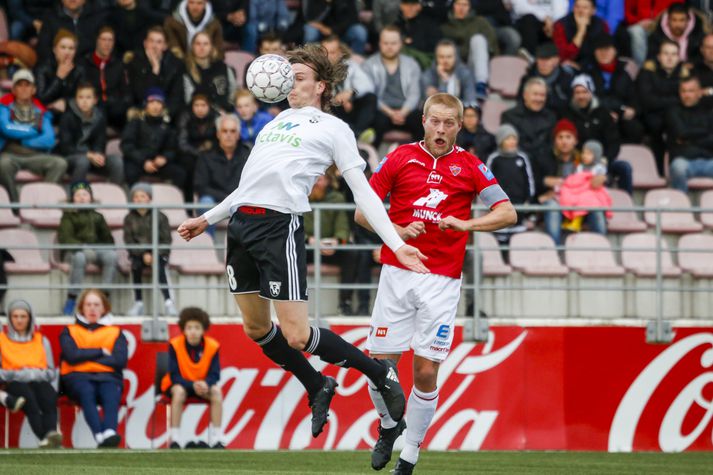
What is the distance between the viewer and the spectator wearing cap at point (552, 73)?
17.8 m

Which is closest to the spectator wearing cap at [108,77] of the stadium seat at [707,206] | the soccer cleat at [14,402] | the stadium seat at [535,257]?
the soccer cleat at [14,402]

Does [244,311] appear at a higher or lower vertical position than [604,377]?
higher

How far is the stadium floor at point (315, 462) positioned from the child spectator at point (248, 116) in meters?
4.20

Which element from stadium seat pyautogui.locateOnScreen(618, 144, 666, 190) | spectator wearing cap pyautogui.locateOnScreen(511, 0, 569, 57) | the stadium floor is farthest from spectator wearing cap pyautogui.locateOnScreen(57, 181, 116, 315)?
spectator wearing cap pyautogui.locateOnScreen(511, 0, 569, 57)

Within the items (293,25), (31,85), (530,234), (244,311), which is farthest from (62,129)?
(244,311)

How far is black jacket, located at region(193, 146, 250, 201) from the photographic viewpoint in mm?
15562

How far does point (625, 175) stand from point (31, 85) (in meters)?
6.91

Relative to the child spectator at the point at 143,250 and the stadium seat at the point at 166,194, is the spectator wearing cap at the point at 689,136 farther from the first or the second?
the child spectator at the point at 143,250

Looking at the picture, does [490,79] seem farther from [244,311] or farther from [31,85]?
[244,311]

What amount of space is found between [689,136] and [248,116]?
5.38 m

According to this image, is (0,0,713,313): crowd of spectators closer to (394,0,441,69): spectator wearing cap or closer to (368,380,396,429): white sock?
(394,0,441,69): spectator wearing cap

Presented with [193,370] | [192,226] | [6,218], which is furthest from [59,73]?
[192,226]

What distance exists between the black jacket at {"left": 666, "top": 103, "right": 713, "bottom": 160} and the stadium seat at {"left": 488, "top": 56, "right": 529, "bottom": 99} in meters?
2.04

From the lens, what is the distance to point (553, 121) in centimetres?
1714
